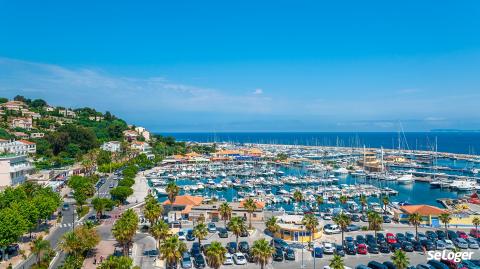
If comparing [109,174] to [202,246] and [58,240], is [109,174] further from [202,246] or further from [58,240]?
[202,246]

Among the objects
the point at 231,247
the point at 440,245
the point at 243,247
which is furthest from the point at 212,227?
the point at 440,245

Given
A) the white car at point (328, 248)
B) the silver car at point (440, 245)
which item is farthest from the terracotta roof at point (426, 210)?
the white car at point (328, 248)

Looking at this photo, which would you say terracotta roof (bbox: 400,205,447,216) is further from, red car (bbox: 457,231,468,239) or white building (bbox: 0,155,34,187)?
white building (bbox: 0,155,34,187)

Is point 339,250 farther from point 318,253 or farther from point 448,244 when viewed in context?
point 448,244

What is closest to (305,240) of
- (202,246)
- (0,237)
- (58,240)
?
(202,246)

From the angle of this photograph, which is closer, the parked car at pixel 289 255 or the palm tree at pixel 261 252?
the palm tree at pixel 261 252

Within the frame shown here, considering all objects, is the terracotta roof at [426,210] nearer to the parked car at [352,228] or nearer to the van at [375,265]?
the parked car at [352,228]
